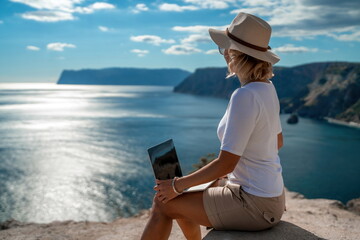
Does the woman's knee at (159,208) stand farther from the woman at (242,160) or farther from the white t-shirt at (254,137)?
the white t-shirt at (254,137)

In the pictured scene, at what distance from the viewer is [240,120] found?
10.0 ft

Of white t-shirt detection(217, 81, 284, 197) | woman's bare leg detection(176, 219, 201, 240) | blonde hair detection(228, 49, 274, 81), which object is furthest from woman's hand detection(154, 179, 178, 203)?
blonde hair detection(228, 49, 274, 81)

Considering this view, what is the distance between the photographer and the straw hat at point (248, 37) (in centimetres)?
327

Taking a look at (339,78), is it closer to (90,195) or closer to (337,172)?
(337,172)

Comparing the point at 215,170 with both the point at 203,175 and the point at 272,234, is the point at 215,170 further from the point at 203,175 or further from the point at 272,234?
the point at 272,234

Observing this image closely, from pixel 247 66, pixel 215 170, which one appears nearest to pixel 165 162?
pixel 215 170

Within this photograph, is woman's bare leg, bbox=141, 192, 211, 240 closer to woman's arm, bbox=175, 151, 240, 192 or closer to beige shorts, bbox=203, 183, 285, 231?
beige shorts, bbox=203, 183, 285, 231

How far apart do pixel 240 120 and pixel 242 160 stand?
1.49 feet

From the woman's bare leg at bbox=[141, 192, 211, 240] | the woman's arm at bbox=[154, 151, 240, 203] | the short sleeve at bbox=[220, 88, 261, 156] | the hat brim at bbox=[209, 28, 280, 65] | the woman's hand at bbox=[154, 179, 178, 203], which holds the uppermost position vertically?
the hat brim at bbox=[209, 28, 280, 65]

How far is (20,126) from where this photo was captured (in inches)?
3024

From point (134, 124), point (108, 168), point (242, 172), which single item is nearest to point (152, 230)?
point (242, 172)

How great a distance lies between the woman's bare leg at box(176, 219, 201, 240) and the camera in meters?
3.73

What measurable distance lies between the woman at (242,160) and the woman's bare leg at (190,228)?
17 cm

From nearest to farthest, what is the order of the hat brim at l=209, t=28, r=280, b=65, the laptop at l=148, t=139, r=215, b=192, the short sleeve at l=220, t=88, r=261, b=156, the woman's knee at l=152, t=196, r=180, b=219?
the short sleeve at l=220, t=88, r=261, b=156 → the hat brim at l=209, t=28, r=280, b=65 → the woman's knee at l=152, t=196, r=180, b=219 → the laptop at l=148, t=139, r=215, b=192
